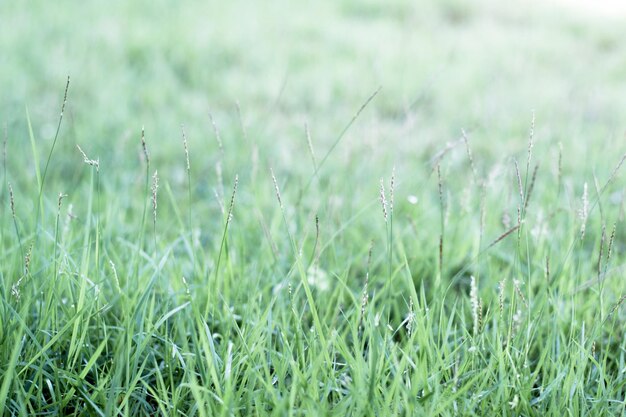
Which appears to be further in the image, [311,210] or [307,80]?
[307,80]

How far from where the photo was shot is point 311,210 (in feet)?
8.11

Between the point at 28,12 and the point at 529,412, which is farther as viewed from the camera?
the point at 28,12

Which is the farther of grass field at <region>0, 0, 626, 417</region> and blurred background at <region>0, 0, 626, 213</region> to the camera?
blurred background at <region>0, 0, 626, 213</region>

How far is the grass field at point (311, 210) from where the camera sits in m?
1.28

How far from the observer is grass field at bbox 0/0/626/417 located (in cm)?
128

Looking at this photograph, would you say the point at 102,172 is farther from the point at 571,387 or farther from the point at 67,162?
the point at 571,387

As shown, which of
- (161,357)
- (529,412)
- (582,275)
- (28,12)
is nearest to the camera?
(529,412)

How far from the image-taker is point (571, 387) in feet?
4.24

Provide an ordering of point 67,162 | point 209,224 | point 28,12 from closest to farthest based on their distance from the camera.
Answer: point 209,224
point 67,162
point 28,12

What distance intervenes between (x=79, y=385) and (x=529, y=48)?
17.1ft

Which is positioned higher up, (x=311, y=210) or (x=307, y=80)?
(x=307, y=80)

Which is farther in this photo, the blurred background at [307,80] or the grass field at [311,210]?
the blurred background at [307,80]

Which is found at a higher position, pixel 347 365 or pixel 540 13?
pixel 540 13

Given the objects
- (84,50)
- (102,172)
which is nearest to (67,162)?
(102,172)
